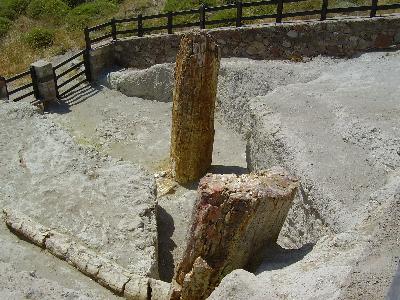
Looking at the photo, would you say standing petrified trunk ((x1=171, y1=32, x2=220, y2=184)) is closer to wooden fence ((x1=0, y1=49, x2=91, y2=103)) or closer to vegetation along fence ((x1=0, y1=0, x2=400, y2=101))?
vegetation along fence ((x1=0, y1=0, x2=400, y2=101))

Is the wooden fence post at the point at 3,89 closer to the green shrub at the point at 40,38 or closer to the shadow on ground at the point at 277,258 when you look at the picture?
the green shrub at the point at 40,38

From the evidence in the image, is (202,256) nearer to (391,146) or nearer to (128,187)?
(128,187)

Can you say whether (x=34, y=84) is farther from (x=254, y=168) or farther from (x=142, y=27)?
(x=254, y=168)

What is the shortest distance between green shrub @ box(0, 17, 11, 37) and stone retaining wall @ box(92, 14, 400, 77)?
790 cm

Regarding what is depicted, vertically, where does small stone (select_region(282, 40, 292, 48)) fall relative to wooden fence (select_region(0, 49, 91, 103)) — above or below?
above

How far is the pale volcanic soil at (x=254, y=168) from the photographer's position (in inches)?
209

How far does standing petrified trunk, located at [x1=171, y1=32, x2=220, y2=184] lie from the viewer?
10.8 m

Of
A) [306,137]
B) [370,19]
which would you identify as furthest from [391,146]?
[370,19]

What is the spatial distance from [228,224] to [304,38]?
426 inches

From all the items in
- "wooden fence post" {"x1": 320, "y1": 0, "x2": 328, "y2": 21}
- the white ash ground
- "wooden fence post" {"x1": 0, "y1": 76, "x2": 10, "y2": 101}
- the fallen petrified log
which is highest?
"wooden fence post" {"x1": 320, "y1": 0, "x2": 328, "y2": 21}

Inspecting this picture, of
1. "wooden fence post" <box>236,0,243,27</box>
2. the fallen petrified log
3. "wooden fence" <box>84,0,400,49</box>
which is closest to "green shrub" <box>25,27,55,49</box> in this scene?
"wooden fence" <box>84,0,400,49</box>

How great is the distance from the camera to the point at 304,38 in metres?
15.7

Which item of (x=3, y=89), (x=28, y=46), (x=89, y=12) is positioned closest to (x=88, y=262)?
(x=3, y=89)

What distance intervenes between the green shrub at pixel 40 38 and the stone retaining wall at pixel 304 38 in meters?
4.50
